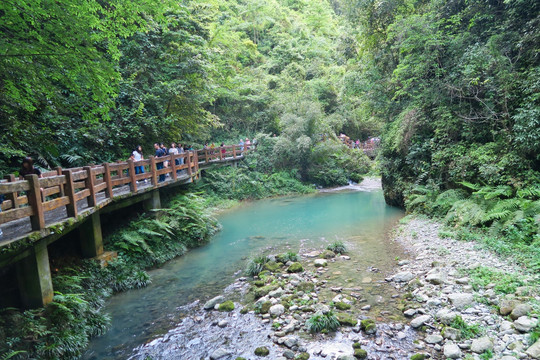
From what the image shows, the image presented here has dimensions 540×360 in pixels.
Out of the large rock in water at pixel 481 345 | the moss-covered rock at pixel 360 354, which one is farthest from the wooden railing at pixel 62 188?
the large rock in water at pixel 481 345

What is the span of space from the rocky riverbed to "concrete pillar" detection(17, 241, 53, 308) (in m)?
2.25

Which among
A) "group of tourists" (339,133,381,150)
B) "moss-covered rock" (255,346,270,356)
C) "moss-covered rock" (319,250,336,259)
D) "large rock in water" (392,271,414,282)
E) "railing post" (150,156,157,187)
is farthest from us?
"group of tourists" (339,133,381,150)

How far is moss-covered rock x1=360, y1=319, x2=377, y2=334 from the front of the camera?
5531 mm

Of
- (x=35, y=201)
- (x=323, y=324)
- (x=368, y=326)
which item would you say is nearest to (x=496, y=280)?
(x=368, y=326)

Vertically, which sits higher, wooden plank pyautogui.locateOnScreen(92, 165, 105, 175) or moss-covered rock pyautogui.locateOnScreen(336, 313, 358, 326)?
wooden plank pyautogui.locateOnScreen(92, 165, 105, 175)

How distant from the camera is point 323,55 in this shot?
134ft

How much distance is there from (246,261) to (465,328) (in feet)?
21.2

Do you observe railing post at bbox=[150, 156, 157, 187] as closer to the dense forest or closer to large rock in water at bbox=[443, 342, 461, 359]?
the dense forest

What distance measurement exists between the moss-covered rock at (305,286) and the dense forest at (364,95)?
429 centimetres

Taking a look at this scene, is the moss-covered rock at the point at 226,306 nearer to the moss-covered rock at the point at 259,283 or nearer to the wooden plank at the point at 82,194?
the moss-covered rock at the point at 259,283

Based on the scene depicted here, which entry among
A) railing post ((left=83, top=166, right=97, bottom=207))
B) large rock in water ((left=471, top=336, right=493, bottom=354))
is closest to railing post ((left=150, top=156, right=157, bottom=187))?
railing post ((left=83, top=166, right=97, bottom=207))

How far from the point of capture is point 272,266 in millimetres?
9078

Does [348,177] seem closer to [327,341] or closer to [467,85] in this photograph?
[467,85]

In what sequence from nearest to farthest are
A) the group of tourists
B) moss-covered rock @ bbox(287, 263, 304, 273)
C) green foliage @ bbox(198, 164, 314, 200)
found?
moss-covered rock @ bbox(287, 263, 304, 273) → green foliage @ bbox(198, 164, 314, 200) → the group of tourists
